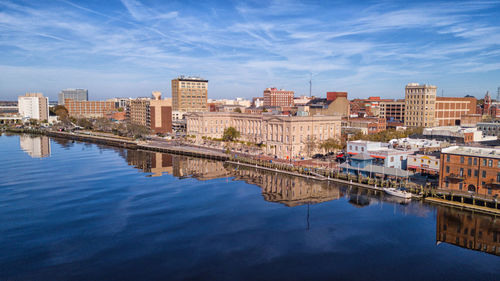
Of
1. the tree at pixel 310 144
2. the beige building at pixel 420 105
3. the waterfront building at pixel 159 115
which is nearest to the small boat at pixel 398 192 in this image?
the tree at pixel 310 144

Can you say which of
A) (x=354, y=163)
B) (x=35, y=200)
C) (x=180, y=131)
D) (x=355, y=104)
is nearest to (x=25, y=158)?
(x=35, y=200)

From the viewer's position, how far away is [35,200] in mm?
47938

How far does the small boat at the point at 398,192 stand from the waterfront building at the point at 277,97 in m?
147

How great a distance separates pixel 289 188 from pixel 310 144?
23.2 m

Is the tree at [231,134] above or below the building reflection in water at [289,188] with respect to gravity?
above

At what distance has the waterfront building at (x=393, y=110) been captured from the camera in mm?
120688

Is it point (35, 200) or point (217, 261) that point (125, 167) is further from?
point (217, 261)

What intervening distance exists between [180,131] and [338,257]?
102m

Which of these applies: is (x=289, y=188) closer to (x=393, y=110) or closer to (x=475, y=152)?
(x=475, y=152)

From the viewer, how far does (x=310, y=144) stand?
76562 mm

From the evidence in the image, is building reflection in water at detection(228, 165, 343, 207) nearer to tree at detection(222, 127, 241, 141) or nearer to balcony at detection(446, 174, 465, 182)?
balcony at detection(446, 174, 465, 182)

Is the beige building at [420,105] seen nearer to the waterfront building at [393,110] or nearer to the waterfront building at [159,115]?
the waterfront building at [393,110]

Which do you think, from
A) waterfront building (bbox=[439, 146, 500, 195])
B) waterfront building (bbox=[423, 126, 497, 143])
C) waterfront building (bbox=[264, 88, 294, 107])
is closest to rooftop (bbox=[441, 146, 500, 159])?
waterfront building (bbox=[439, 146, 500, 195])

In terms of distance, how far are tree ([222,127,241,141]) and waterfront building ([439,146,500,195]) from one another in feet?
177
